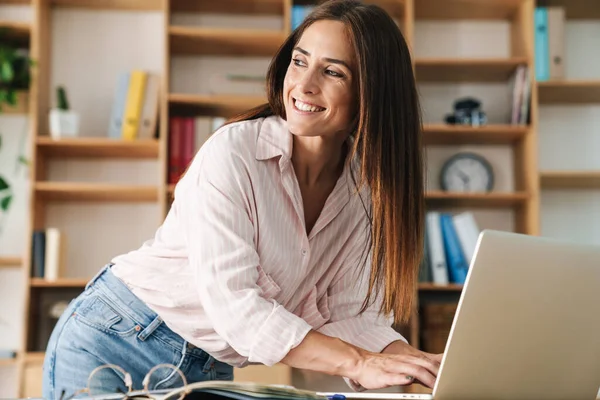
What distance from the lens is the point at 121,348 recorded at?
134 cm

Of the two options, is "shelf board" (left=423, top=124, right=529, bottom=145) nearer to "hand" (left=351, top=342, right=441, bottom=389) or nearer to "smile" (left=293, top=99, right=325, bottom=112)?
"smile" (left=293, top=99, right=325, bottom=112)

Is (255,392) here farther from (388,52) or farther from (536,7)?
(536,7)

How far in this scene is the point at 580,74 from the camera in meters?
3.73

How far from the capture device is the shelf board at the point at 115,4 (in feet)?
11.7

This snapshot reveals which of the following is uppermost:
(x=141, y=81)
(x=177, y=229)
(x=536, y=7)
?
(x=536, y=7)

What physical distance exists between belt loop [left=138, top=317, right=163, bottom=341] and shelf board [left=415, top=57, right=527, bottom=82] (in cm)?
240

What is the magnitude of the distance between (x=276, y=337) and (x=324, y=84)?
1.59ft

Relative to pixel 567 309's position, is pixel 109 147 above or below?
above

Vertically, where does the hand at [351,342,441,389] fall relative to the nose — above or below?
below

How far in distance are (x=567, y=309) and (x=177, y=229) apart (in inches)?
25.9

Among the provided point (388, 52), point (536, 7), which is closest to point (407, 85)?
point (388, 52)

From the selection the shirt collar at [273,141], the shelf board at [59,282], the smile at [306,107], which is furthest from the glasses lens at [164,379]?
the shelf board at [59,282]

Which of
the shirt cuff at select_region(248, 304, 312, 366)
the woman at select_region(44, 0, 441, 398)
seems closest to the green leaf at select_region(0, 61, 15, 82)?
the woman at select_region(44, 0, 441, 398)

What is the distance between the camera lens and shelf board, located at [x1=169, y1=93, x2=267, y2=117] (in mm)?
3357
